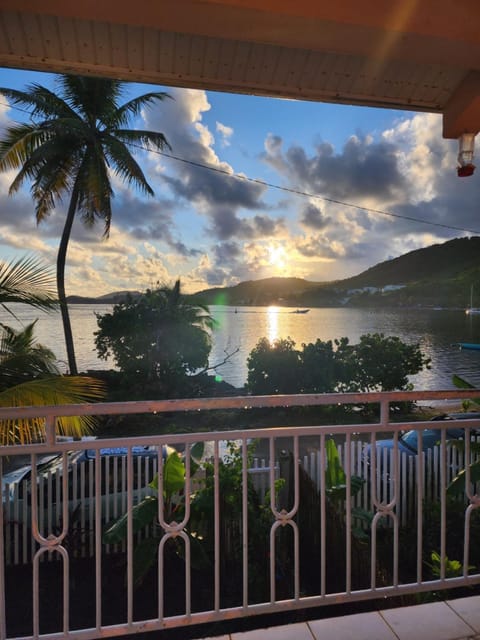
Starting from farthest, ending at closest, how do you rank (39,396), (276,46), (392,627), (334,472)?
(334,472) → (39,396) → (276,46) → (392,627)

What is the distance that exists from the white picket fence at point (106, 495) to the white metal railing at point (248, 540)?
3 cm

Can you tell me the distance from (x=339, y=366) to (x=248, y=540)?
1211 centimetres

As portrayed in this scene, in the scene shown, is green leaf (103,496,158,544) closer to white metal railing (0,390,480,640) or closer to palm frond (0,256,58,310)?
white metal railing (0,390,480,640)

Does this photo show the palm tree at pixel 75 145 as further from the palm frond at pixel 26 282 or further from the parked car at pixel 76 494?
the palm frond at pixel 26 282

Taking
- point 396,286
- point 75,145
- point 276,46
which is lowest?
point 276,46

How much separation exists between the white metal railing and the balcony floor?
75 millimetres

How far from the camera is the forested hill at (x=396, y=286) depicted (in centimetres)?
3825

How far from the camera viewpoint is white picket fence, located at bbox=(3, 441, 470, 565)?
16.3ft

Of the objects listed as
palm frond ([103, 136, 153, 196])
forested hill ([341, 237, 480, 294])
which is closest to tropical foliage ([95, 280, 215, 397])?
palm frond ([103, 136, 153, 196])

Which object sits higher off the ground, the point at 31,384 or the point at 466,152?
the point at 466,152

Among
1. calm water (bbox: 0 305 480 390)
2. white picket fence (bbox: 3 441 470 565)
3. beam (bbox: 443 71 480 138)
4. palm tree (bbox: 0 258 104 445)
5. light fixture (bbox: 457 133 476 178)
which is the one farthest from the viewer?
calm water (bbox: 0 305 480 390)

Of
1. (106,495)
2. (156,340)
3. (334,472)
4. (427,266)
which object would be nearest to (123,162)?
(156,340)

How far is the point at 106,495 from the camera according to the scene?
17.3ft

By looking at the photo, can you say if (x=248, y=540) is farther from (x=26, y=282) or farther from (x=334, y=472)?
(x=26, y=282)
